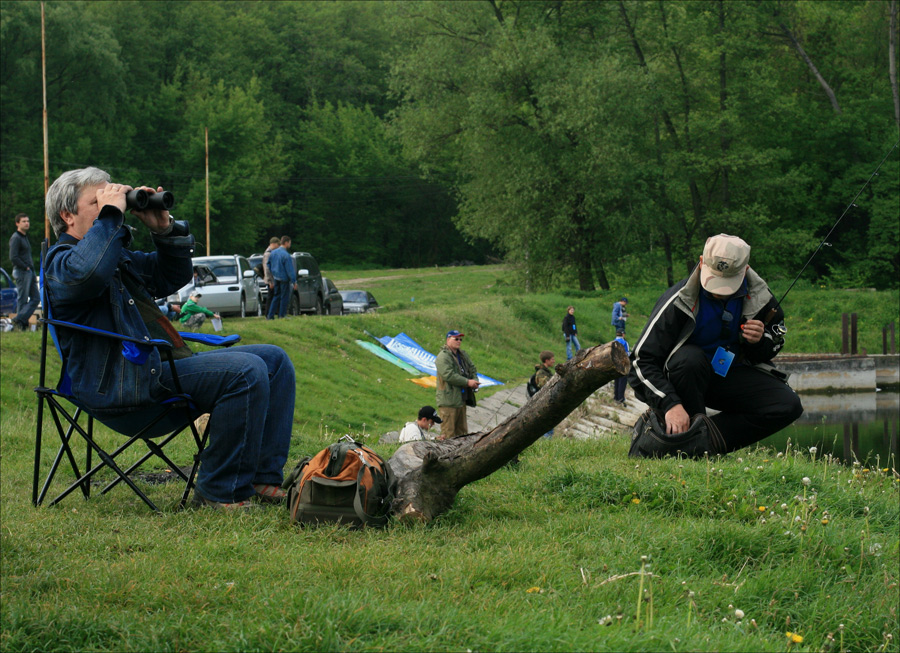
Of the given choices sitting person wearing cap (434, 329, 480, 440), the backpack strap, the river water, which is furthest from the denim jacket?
the river water

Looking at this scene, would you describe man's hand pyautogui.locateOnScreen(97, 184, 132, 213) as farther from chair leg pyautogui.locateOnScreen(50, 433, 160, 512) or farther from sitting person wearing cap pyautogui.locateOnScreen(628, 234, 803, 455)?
sitting person wearing cap pyautogui.locateOnScreen(628, 234, 803, 455)

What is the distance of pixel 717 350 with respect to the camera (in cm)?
620

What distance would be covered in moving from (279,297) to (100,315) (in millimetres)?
16359

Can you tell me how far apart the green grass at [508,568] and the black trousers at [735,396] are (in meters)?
0.23

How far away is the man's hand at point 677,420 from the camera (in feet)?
19.9

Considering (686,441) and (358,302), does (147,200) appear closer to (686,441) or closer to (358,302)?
(686,441)

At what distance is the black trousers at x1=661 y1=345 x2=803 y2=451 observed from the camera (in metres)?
6.08

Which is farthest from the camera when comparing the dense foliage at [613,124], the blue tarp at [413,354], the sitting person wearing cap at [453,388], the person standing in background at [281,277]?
the dense foliage at [613,124]

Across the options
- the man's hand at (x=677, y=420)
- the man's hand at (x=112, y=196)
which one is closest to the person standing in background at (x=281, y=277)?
the man's hand at (x=677, y=420)

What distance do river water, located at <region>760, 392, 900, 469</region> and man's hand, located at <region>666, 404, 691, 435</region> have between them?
705 centimetres

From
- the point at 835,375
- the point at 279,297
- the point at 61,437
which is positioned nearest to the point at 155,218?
the point at 61,437

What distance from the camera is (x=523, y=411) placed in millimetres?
4414

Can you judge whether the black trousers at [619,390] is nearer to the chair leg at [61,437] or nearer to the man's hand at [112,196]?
the chair leg at [61,437]

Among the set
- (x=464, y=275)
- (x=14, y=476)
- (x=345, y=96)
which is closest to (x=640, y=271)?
(x=464, y=275)
